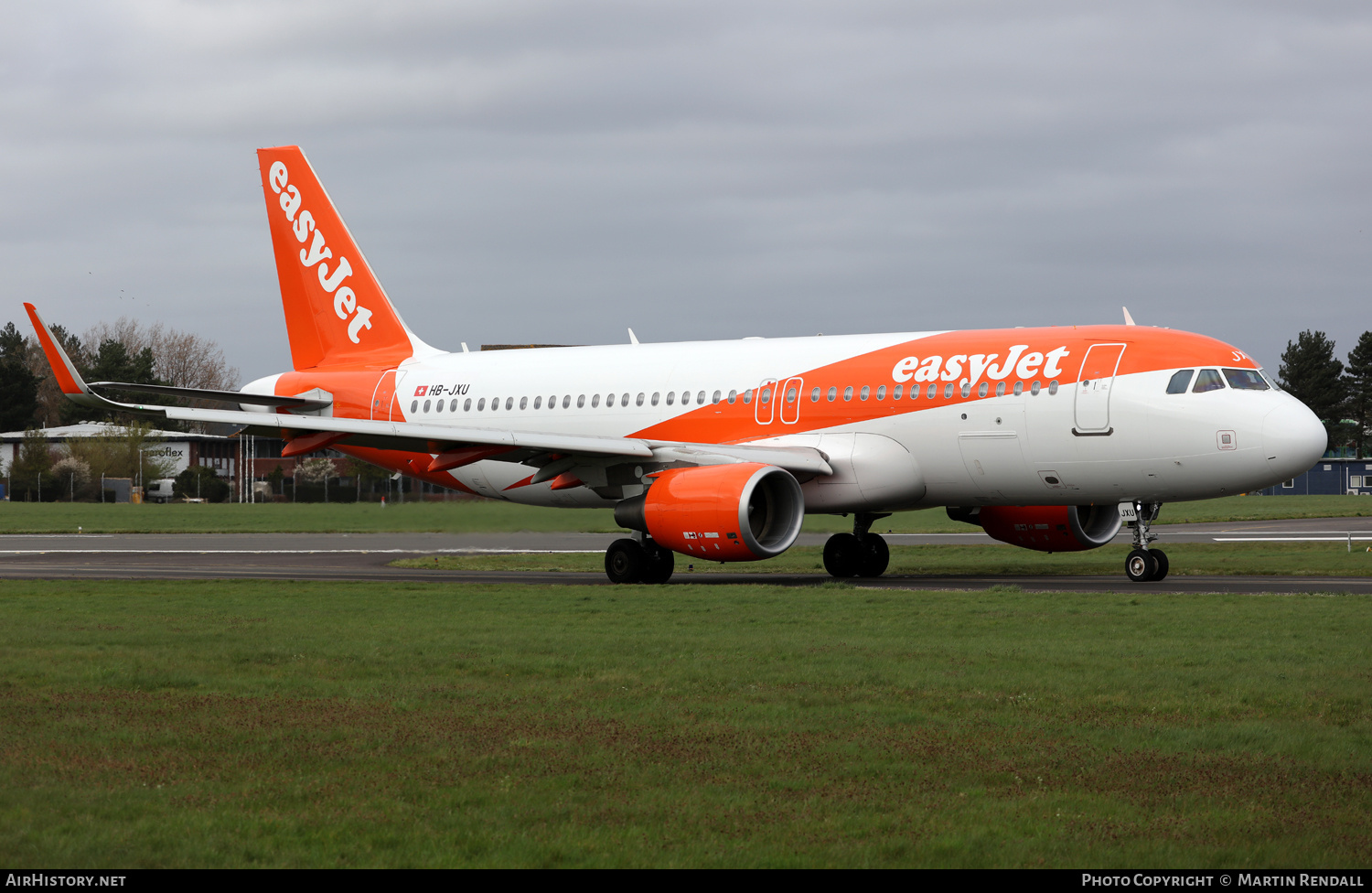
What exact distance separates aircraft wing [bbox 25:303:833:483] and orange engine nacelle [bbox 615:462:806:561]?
694mm

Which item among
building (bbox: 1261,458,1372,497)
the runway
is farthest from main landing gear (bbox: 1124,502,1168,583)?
building (bbox: 1261,458,1372,497)

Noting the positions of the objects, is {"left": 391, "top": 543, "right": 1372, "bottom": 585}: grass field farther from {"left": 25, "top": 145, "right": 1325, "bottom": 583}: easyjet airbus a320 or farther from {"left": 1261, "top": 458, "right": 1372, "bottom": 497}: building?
{"left": 1261, "top": 458, "right": 1372, "bottom": 497}: building

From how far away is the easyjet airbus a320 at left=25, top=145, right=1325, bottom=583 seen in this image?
19984 millimetres

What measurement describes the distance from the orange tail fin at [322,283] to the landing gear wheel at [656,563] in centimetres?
910

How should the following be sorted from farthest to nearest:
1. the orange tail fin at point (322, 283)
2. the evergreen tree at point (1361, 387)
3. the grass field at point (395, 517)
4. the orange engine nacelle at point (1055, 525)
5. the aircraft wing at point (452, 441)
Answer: the evergreen tree at point (1361, 387) < the orange tail fin at point (322, 283) < the grass field at point (395, 517) < the orange engine nacelle at point (1055, 525) < the aircraft wing at point (452, 441)

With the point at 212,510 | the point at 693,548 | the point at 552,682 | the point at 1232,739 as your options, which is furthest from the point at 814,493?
the point at 212,510

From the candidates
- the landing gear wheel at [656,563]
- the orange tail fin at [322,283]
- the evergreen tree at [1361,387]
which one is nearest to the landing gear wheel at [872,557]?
the landing gear wheel at [656,563]

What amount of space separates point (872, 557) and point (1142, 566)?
4769 millimetres

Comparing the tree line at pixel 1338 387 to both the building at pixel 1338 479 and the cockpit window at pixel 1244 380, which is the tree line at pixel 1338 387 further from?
the cockpit window at pixel 1244 380

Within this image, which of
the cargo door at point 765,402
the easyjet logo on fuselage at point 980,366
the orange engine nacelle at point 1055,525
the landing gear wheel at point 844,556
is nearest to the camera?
the easyjet logo on fuselage at point 980,366

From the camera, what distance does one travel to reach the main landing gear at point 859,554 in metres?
23.5

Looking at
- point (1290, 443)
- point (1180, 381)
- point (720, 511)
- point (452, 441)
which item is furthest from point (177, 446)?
point (1290, 443)

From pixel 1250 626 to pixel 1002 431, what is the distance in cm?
773

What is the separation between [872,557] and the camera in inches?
928
